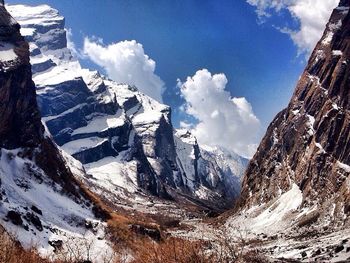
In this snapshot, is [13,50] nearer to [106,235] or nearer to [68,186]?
[68,186]

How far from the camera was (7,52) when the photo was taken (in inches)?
7087

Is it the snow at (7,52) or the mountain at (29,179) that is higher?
the snow at (7,52)

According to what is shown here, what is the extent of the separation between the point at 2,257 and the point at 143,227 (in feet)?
351

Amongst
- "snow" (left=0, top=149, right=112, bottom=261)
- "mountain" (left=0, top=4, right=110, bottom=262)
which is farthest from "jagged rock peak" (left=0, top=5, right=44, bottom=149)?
"snow" (left=0, top=149, right=112, bottom=261)

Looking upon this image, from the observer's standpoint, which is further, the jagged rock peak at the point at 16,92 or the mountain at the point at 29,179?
the jagged rock peak at the point at 16,92

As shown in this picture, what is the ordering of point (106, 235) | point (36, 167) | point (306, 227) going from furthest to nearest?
point (306, 227) < point (36, 167) < point (106, 235)

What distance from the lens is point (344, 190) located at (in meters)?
187

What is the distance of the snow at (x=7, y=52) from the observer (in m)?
176

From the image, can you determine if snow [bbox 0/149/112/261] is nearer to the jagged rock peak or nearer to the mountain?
the mountain

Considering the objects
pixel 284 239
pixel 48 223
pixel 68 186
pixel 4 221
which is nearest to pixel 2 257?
pixel 4 221

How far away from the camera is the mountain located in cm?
10906

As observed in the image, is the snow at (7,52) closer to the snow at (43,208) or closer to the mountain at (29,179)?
the mountain at (29,179)

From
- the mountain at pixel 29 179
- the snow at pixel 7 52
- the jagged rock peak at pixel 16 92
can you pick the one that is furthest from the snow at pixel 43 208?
the snow at pixel 7 52

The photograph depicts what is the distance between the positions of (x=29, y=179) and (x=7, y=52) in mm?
56100
